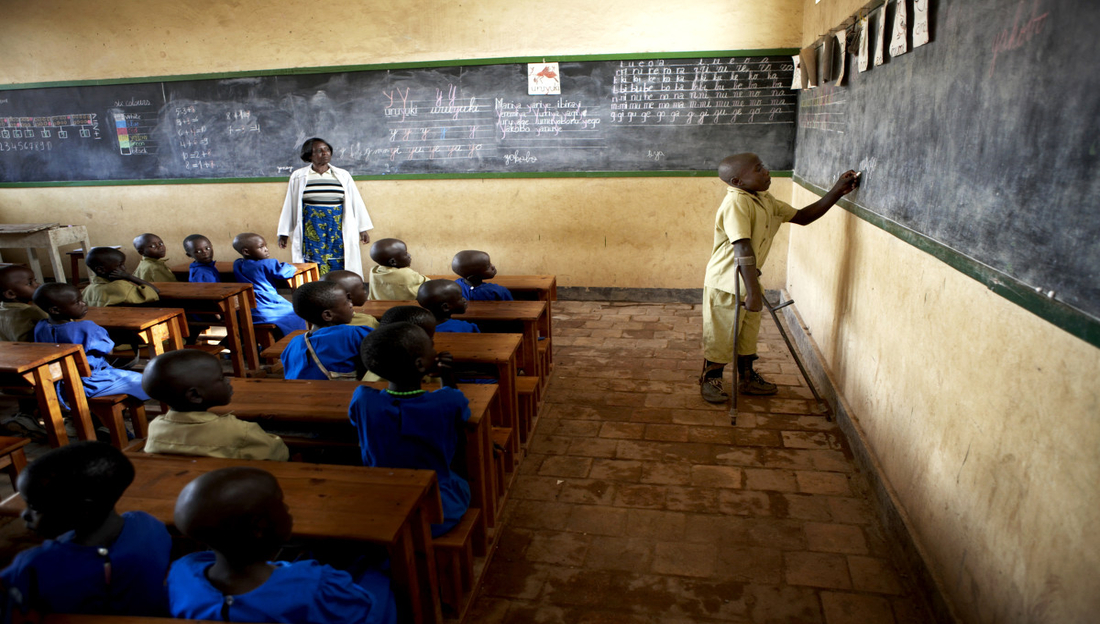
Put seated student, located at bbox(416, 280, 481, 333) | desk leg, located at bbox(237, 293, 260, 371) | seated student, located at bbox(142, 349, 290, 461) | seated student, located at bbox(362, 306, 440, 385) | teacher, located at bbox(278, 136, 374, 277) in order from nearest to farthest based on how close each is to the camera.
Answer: seated student, located at bbox(142, 349, 290, 461) → seated student, located at bbox(362, 306, 440, 385) → seated student, located at bbox(416, 280, 481, 333) → desk leg, located at bbox(237, 293, 260, 371) → teacher, located at bbox(278, 136, 374, 277)

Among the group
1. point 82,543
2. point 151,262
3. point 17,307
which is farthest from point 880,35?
point 151,262

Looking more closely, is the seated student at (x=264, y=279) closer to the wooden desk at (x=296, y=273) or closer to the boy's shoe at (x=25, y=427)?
the wooden desk at (x=296, y=273)

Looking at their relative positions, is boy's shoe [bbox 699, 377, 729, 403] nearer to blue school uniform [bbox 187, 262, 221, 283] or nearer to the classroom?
the classroom

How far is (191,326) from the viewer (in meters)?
4.45

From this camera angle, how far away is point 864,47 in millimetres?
2875

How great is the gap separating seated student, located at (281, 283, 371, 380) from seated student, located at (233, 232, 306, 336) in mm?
1827

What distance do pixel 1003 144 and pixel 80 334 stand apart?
12.5 ft

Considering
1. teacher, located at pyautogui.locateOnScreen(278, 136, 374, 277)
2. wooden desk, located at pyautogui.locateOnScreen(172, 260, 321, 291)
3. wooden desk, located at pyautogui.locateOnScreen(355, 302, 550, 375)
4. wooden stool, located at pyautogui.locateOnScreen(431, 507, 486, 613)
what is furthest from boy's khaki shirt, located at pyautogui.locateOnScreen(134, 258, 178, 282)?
wooden stool, located at pyautogui.locateOnScreen(431, 507, 486, 613)

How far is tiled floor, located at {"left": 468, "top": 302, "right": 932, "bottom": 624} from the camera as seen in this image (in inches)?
80.4

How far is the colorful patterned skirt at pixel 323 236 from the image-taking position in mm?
4734


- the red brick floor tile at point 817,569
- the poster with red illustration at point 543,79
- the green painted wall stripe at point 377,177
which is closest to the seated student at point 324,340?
the red brick floor tile at point 817,569

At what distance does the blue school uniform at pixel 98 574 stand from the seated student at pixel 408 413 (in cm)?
60

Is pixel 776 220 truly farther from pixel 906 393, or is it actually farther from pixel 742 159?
pixel 906 393

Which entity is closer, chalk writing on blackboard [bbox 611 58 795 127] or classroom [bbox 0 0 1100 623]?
classroom [bbox 0 0 1100 623]
